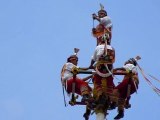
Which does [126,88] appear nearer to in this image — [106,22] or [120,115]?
[120,115]

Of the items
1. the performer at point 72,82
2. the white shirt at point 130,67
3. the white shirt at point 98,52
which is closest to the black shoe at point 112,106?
the performer at point 72,82

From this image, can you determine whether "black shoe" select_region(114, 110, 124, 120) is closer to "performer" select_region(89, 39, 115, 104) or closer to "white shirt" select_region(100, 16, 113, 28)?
"performer" select_region(89, 39, 115, 104)

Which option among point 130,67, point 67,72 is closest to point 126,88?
point 130,67

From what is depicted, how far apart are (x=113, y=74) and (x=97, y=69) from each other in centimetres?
50

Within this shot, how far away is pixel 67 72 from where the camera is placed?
17109 millimetres

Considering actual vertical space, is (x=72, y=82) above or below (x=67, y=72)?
below

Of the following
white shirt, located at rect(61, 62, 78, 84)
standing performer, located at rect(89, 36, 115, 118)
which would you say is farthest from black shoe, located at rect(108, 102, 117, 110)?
white shirt, located at rect(61, 62, 78, 84)

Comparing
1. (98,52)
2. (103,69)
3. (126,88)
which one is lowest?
(126,88)

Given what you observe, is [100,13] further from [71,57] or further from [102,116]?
[102,116]

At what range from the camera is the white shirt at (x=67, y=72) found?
17.0 m

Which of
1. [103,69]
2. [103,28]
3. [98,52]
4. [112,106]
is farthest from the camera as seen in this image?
[103,28]

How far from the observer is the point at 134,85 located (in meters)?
16.5

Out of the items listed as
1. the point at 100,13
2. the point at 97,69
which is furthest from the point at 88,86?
the point at 100,13

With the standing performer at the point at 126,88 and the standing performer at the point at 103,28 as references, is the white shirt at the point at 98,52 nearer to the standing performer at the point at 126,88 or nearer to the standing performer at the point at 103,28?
the standing performer at the point at 103,28
